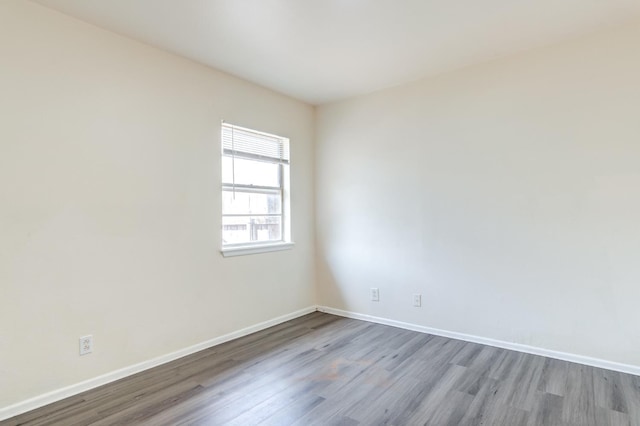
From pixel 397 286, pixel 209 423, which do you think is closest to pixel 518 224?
pixel 397 286

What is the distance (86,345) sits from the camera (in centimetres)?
240

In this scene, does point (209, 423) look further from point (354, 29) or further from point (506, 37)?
point (506, 37)

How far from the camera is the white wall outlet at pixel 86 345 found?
2383 millimetres

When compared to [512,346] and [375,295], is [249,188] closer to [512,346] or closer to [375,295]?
[375,295]

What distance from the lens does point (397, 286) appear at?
12.2 ft

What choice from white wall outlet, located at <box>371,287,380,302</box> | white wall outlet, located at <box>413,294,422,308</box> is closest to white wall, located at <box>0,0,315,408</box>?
white wall outlet, located at <box>371,287,380,302</box>

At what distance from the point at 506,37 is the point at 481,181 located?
1190 mm

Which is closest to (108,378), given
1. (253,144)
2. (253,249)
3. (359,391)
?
(253,249)

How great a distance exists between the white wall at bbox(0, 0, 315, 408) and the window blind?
119 mm

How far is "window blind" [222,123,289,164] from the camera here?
3.40m

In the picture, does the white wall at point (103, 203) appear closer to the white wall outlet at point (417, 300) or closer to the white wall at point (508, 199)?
the white wall at point (508, 199)

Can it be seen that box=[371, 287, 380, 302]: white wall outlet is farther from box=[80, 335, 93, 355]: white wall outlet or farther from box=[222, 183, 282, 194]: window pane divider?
box=[80, 335, 93, 355]: white wall outlet

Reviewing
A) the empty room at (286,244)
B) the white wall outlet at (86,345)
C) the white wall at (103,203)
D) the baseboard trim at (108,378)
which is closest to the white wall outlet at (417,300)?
the empty room at (286,244)

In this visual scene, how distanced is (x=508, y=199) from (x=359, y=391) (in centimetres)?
206
